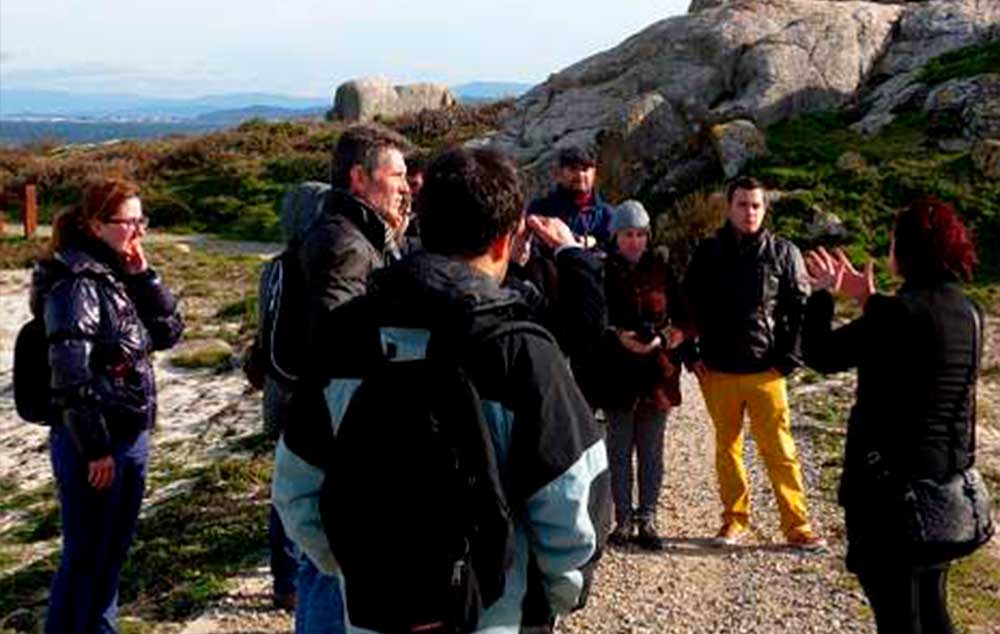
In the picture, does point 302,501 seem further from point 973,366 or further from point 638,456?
point 638,456

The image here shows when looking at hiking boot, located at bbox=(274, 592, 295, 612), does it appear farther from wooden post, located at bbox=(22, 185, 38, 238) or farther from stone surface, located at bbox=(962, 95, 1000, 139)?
wooden post, located at bbox=(22, 185, 38, 238)

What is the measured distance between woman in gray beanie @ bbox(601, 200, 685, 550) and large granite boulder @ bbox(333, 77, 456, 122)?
32965 mm

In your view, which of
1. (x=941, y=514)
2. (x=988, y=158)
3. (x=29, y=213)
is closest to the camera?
(x=941, y=514)

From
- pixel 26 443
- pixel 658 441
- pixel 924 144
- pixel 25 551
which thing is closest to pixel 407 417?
pixel 658 441

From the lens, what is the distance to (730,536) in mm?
7121

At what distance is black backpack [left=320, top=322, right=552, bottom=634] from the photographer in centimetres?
284

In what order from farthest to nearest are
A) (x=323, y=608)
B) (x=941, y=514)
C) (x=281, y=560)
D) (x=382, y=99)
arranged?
1. (x=382, y=99)
2. (x=281, y=560)
3. (x=941, y=514)
4. (x=323, y=608)

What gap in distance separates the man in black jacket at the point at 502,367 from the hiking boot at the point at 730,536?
4.13 metres

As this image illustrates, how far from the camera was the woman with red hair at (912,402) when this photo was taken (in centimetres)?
430

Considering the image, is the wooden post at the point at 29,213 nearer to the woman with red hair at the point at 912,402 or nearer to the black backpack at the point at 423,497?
the woman with red hair at the point at 912,402

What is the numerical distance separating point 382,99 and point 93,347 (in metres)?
36.1

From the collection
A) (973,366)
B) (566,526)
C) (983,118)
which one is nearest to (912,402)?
(973,366)

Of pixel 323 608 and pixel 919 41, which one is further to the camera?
pixel 919 41

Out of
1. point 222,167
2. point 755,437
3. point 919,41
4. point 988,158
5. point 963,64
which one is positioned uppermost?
point 919,41
